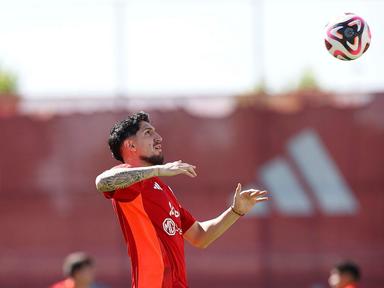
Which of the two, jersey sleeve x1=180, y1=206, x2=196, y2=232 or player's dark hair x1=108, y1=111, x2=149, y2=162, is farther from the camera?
jersey sleeve x1=180, y1=206, x2=196, y2=232

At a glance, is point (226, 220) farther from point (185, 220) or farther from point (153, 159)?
point (153, 159)

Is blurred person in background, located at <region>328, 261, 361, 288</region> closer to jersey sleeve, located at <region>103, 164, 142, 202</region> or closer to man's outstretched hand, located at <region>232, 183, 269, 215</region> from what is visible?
man's outstretched hand, located at <region>232, 183, 269, 215</region>

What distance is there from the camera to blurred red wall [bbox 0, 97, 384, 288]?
639 inches

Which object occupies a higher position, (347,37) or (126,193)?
(347,37)

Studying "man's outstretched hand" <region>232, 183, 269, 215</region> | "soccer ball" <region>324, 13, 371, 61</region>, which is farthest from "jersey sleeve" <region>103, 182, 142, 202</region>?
"soccer ball" <region>324, 13, 371, 61</region>

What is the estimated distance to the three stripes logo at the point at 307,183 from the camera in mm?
16312

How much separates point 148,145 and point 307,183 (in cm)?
867

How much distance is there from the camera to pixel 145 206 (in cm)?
782

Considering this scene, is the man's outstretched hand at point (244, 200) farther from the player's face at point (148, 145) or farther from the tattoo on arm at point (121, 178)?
the tattoo on arm at point (121, 178)

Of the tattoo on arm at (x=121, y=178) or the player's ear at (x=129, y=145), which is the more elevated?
the player's ear at (x=129, y=145)

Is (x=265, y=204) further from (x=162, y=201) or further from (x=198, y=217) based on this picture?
(x=162, y=201)

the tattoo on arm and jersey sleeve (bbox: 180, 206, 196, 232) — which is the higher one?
the tattoo on arm

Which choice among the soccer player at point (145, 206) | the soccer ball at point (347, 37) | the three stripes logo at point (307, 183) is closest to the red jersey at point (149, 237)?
the soccer player at point (145, 206)

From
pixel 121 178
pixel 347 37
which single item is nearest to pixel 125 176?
pixel 121 178
